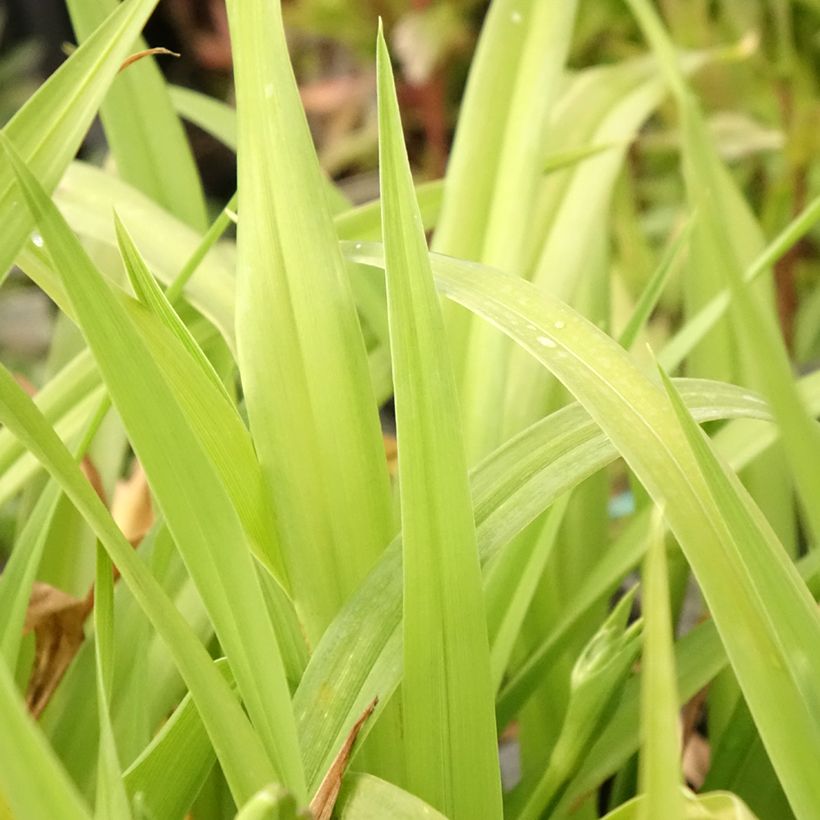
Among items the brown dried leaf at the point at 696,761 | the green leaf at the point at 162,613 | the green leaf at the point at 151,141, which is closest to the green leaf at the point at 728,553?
the green leaf at the point at 162,613

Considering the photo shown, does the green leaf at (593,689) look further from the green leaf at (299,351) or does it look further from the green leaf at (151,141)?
the green leaf at (151,141)

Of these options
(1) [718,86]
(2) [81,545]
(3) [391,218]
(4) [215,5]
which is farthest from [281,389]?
(4) [215,5]

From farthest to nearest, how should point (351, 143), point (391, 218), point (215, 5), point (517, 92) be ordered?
point (215, 5) → point (351, 143) → point (517, 92) → point (391, 218)

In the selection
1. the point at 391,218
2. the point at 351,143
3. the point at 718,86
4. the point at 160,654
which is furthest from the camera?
the point at 351,143

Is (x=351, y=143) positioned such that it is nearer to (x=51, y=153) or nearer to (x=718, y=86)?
(x=718, y=86)

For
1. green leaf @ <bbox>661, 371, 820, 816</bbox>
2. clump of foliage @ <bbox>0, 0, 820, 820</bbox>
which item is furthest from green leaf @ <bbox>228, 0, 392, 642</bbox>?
green leaf @ <bbox>661, 371, 820, 816</bbox>

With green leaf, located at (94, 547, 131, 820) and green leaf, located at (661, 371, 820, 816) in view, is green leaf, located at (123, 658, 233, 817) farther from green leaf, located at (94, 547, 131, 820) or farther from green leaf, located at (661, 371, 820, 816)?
green leaf, located at (661, 371, 820, 816)

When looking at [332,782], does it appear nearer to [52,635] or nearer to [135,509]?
[52,635]
